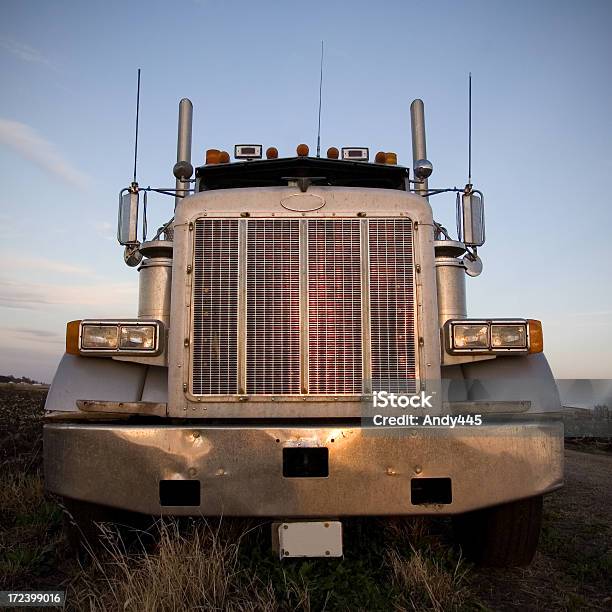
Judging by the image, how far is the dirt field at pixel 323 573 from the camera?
2.92 m

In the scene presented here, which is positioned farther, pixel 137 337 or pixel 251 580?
pixel 137 337

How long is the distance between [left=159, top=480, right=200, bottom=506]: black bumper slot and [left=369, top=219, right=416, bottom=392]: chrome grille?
1084mm

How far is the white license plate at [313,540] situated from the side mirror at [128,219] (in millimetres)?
2353

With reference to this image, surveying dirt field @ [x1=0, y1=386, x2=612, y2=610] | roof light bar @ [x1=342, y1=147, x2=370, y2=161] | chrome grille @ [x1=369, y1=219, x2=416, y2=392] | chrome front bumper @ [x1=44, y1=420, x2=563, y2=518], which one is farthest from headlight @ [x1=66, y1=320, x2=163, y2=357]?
roof light bar @ [x1=342, y1=147, x2=370, y2=161]

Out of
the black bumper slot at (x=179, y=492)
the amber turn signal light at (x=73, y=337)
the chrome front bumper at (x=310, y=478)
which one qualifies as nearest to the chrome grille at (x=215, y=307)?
the chrome front bumper at (x=310, y=478)

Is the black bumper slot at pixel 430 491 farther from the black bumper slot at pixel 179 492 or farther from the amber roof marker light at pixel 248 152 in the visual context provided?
the amber roof marker light at pixel 248 152

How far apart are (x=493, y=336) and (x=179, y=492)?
188cm

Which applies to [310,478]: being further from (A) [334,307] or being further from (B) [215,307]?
(B) [215,307]

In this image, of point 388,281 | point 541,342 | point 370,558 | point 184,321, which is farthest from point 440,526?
point 184,321

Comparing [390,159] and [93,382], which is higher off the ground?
[390,159]

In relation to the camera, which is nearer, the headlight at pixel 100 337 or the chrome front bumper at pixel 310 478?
the chrome front bumper at pixel 310 478

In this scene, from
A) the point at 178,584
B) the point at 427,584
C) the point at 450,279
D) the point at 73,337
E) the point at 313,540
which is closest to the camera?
the point at 178,584

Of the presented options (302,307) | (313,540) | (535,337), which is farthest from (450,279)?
(313,540)

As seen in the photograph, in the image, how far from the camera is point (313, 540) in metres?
3.12
